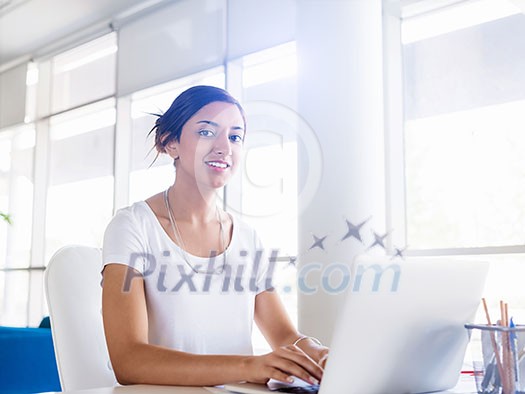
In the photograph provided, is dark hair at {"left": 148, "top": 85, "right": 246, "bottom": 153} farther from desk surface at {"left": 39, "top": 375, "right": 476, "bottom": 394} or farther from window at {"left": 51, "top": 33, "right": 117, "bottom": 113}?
window at {"left": 51, "top": 33, "right": 117, "bottom": 113}

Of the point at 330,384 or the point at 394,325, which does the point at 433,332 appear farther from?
the point at 330,384

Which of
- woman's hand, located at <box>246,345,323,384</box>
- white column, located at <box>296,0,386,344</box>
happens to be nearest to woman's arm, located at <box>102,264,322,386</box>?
woman's hand, located at <box>246,345,323,384</box>

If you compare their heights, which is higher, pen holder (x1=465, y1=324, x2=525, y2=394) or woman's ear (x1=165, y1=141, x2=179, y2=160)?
woman's ear (x1=165, y1=141, x2=179, y2=160)

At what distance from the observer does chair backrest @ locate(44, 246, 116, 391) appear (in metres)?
1.38

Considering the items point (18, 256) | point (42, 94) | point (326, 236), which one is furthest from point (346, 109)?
point (18, 256)

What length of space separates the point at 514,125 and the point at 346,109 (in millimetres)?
869

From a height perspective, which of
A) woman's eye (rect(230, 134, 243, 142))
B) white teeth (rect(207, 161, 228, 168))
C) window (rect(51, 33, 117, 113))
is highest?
window (rect(51, 33, 117, 113))

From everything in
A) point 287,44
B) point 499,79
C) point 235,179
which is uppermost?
point 287,44

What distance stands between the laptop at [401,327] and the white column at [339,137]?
237 centimetres

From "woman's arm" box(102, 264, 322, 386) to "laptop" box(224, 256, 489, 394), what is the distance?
3 centimetres

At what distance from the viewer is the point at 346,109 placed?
349cm

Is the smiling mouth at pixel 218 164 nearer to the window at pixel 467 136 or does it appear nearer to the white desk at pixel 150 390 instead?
the white desk at pixel 150 390

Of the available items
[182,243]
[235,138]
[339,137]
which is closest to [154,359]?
[182,243]

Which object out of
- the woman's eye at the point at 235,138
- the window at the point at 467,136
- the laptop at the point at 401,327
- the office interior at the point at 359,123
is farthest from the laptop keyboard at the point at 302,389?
the window at the point at 467,136
